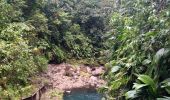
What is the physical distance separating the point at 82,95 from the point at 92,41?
242 inches

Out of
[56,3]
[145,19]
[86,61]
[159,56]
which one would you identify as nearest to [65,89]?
[86,61]

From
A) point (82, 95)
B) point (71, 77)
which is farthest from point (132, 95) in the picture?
point (71, 77)

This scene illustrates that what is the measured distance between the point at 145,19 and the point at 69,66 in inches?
342

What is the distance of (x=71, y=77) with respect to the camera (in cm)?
1507

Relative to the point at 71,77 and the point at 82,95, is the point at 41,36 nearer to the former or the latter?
the point at 71,77

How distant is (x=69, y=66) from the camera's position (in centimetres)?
1606

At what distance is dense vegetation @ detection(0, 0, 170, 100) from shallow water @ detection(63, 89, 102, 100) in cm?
Answer: 170

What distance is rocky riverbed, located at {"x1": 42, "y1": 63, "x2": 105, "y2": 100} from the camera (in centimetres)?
1403

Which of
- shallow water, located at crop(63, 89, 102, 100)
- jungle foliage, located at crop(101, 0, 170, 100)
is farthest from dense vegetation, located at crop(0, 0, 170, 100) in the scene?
shallow water, located at crop(63, 89, 102, 100)

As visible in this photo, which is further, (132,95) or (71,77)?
(71,77)

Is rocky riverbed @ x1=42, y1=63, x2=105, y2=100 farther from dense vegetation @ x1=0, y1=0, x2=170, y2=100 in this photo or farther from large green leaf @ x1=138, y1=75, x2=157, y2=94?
large green leaf @ x1=138, y1=75, x2=157, y2=94

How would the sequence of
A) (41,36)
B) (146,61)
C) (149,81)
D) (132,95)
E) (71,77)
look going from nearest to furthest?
(149,81) → (132,95) → (146,61) → (71,77) → (41,36)

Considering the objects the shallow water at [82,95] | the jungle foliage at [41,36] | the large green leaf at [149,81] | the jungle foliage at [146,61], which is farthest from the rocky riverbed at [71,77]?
the large green leaf at [149,81]

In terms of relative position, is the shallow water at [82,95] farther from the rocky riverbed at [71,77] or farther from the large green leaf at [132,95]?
the large green leaf at [132,95]
